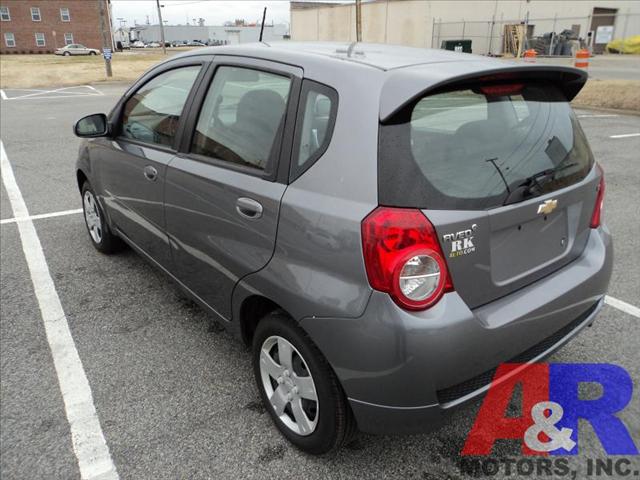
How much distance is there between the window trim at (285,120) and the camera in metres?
2.20

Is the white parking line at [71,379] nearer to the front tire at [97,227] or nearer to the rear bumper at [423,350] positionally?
the front tire at [97,227]

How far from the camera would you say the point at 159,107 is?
3230 millimetres

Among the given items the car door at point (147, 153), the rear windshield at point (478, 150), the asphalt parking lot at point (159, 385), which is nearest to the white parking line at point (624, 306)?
the asphalt parking lot at point (159, 385)

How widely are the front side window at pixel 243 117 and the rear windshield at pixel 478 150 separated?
2.05 feet

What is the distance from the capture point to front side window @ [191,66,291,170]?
232cm

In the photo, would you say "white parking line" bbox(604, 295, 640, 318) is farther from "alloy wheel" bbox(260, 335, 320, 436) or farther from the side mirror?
the side mirror

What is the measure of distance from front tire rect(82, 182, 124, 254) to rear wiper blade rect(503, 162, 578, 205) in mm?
3248

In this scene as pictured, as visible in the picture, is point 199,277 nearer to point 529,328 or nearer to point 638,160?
point 529,328

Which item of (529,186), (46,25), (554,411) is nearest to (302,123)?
(529,186)

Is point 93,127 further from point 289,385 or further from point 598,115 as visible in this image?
point 598,115

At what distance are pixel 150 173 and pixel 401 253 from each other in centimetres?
187

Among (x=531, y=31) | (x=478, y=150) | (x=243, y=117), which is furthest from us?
(x=531, y=31)

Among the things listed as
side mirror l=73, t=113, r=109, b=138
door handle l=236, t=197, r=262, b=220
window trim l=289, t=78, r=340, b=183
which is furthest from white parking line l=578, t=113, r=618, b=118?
door handle l=236, t=197, r=262, b=220

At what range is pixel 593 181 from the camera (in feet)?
8.07
